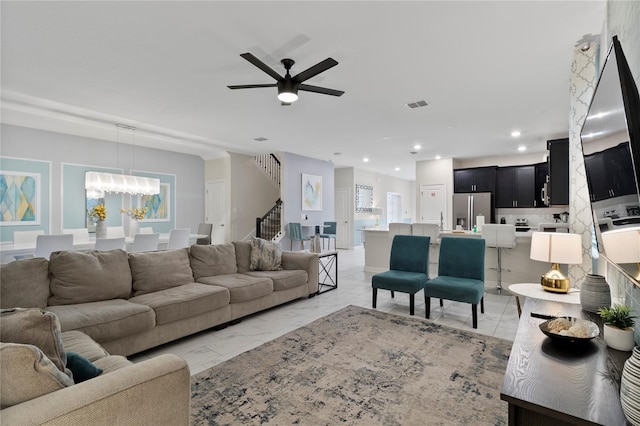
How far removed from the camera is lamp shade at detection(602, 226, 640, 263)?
125 cm

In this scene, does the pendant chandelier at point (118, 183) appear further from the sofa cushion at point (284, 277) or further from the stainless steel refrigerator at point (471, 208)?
the stainless steel refrigerator at point (471, 208)

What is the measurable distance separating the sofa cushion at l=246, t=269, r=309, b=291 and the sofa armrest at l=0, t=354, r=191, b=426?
2591 mm

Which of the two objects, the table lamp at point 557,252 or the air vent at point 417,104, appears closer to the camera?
the table lamp at point 557,252

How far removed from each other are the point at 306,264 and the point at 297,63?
8.50ft

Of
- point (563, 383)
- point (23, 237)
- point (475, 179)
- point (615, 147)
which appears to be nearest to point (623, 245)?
point (615, 147)

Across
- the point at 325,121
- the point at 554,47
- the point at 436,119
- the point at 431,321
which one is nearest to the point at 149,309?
the point at 431,321

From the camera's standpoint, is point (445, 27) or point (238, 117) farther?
point (238, 117)

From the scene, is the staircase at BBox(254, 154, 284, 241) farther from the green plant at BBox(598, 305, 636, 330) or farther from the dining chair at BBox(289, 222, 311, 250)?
the green plant at BBox(598, 305, 636, 330)

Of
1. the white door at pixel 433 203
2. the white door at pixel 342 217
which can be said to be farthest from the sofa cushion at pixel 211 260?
the white door at pixel 342 217

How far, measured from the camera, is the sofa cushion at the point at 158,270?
125 inches

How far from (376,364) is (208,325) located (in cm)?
173

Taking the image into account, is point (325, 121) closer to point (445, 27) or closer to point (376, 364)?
point (445, 27)

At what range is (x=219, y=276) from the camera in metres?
3.88

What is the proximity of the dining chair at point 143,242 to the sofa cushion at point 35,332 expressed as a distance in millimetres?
3830
